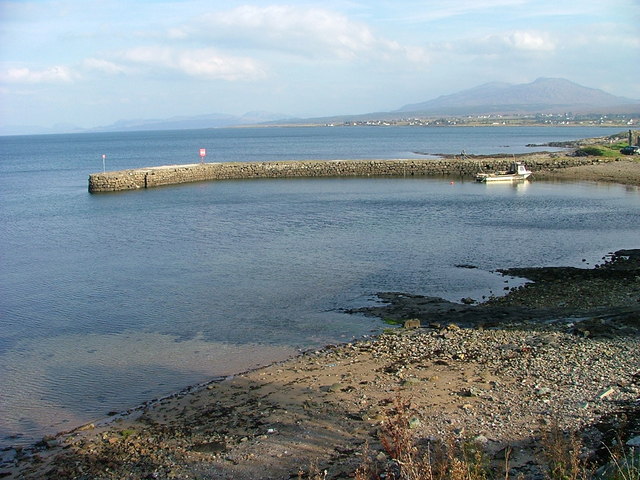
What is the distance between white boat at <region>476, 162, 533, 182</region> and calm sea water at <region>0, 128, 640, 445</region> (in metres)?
6.17

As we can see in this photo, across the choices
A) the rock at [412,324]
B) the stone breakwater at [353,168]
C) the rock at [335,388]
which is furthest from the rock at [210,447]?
the stone breakwater at [353,168]

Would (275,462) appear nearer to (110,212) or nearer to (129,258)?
(129,258)

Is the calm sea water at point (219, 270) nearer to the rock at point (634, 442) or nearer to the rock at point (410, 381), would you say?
the rock at point (410, 381)

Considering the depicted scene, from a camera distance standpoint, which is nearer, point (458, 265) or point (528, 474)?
point (528, 474)

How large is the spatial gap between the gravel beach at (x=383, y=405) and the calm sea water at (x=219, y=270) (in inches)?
52.1

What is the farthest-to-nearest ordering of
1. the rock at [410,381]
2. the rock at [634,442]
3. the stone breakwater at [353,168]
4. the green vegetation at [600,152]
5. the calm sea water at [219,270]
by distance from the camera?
1. the green vegetation at [600,152]
2. the stone breakwater at [353,168]
3. the calm sea water at [219,270]
4. the rock at [410,381]
5. the rock at [634,442]

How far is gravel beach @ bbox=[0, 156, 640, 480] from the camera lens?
906 centimetres

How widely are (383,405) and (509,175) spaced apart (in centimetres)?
4516

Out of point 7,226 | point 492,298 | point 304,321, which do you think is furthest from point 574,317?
point 7,226

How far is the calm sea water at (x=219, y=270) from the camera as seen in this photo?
13952 millimetres

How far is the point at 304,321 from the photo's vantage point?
55.5 feet

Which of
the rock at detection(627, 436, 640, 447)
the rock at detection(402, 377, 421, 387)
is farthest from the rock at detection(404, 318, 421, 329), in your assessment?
the rock at detection(627, 436, 640, 447)

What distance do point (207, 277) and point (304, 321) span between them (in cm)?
612

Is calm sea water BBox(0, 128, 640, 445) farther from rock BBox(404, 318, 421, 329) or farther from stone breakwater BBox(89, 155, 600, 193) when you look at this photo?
stone breakwater BBox(89, 155, 600, 193)
